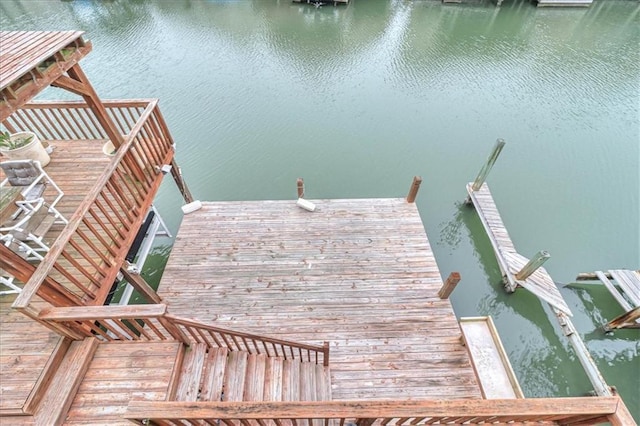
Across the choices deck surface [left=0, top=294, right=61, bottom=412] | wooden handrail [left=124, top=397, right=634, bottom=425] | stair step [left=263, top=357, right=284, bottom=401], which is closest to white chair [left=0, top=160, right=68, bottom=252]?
deck surface [left=0, top=294, right=61, bottom=412]

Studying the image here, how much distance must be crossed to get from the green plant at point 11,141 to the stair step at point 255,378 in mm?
5105

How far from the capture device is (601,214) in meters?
7.72

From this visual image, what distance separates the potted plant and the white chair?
52 centimetres

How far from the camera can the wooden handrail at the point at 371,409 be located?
192 cm

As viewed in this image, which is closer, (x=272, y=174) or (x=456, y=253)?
(x=456, y=253)

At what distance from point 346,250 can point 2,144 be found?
5929 millimetres

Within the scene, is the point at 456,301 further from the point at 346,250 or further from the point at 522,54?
the point at 522,54

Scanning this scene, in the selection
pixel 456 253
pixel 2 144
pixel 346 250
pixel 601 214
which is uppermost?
pixel 2 144

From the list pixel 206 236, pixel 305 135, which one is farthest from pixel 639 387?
pixel 305 135

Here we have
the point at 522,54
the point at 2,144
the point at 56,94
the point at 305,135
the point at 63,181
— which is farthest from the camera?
the point at 522,54

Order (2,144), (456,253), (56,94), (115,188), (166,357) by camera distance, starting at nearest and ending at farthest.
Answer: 1. (166,357)
2. (115,188)
3. (2,144)
4. (456,253)
5. (56,94)

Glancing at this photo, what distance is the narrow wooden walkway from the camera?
5.57 m

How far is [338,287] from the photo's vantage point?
17.0 feet

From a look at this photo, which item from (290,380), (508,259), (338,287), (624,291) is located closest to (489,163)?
(508,259)
